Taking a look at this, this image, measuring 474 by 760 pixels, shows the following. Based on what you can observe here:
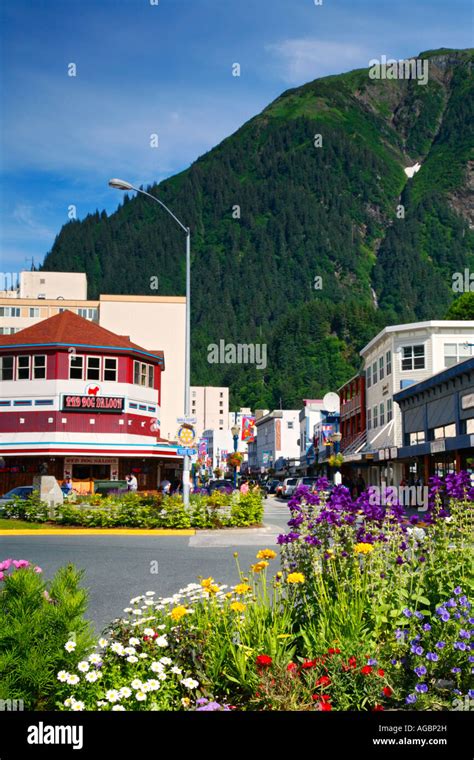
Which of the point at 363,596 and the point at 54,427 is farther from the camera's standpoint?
the point at 54,427

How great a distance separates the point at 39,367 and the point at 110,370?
4326mm

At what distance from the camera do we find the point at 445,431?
4416 centimetres

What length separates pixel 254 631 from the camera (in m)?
5.32

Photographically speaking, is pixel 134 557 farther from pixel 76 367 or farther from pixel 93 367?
pixel 93 367

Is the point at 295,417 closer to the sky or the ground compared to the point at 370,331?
closer to the ground

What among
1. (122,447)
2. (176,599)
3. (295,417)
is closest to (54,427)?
(122,447)

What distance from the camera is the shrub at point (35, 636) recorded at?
4.51 metres

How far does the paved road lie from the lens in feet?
39.0

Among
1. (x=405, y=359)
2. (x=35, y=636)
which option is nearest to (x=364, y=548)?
(x=35, y=636)

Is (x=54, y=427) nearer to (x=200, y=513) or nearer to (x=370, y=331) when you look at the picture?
(x=200, y=513)

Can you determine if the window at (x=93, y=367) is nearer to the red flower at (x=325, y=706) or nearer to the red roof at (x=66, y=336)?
the red roof at (x=66, y=336)

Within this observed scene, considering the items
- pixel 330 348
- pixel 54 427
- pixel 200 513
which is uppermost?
pixel 330 348
